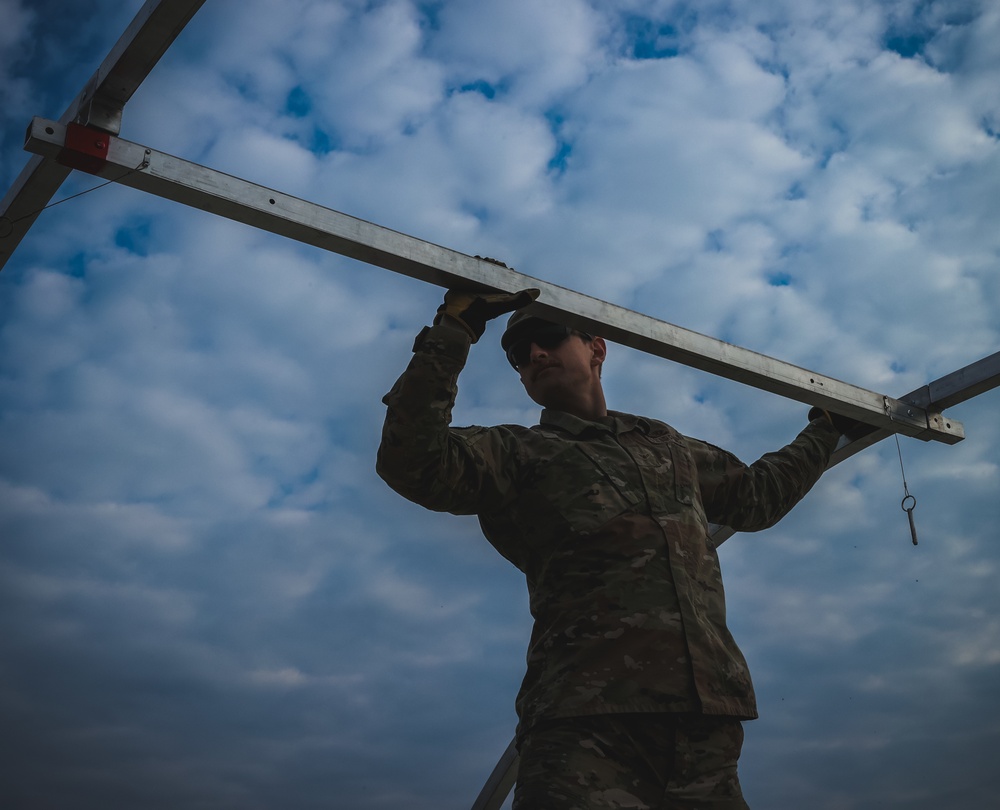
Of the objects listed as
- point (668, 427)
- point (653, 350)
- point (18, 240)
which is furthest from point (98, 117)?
point (668, 427)

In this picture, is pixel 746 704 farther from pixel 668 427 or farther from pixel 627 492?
pixel 668 427

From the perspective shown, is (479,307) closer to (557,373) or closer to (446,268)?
(446,268)

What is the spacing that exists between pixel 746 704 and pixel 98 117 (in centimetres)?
237

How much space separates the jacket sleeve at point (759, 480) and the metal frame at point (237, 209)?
30 centimetres

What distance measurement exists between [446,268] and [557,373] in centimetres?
73

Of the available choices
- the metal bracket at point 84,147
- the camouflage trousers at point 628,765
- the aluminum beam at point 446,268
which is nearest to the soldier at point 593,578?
the camouflage trousers at point 628,765

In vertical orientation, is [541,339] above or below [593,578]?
above

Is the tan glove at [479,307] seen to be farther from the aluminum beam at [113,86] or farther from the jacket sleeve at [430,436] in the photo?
the aluminum beam at [113,86]

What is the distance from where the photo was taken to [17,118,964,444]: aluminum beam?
2666 millimetres

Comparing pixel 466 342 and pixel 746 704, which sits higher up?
pixel 466 342

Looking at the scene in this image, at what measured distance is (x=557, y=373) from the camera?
358 centimetres

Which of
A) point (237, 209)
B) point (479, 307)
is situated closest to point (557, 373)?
point (479, 307)

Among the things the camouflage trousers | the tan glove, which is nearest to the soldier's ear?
the tan glove

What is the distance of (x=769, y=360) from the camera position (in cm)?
366
